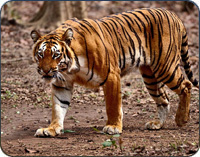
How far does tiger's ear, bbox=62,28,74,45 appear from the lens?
5176 mm

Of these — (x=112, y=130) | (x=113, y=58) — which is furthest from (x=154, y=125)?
(x=113, y=58)

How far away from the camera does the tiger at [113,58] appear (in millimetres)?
5242

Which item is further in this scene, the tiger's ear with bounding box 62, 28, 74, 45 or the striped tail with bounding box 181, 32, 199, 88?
the striped tail with bounding box 181, 32, 199, 88

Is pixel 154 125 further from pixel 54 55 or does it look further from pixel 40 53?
pixel 40 53

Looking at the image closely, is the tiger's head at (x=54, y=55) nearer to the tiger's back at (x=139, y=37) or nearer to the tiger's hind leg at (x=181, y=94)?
the tiger's back at (x=139, y=37)

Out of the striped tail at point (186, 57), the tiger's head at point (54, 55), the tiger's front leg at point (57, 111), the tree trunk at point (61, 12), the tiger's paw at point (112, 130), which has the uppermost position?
the tree trunk at point (61, 12)

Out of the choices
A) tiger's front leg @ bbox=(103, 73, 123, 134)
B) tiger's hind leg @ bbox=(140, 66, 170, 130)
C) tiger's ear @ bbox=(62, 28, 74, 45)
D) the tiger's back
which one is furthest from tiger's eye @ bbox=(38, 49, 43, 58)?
tiger's hind leg @ bbox=(140, 66, 170, 130)

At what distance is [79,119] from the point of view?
6734 millimetres

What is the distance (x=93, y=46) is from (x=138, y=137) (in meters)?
1.31

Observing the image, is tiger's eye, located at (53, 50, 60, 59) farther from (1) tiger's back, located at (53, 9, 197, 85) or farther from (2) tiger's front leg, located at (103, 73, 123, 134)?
(2) tiger's front leg, located at (103, 73, 123, 134)

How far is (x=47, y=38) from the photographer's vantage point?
5.27 m

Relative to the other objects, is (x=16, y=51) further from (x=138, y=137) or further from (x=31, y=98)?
(x=138, y=137)

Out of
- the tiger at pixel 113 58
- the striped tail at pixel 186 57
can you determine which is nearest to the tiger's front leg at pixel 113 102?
the tiger at pixel 113 58

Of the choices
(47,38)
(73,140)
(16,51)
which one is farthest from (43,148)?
(16,51)
